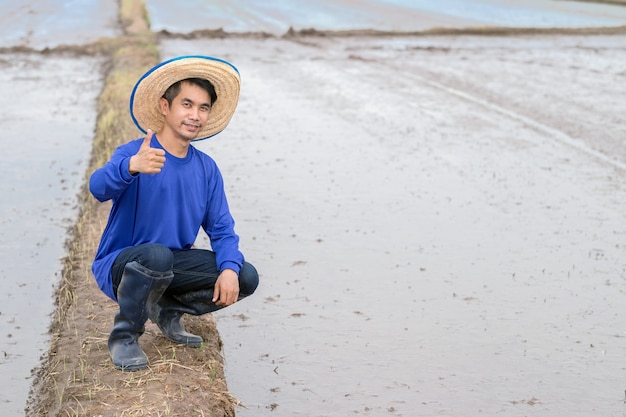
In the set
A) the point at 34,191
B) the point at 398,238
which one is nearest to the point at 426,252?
the point at 398,238

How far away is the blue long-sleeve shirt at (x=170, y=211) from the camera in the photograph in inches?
155

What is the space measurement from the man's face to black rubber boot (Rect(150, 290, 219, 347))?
23.8 inches

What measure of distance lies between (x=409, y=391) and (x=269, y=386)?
57cm

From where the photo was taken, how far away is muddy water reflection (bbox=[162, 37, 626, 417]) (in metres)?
4.47

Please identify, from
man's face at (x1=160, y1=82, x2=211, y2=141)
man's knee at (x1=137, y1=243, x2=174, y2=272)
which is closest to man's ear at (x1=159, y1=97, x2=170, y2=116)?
man's face at (x1=160, y1=82, x2=211, y2=141)

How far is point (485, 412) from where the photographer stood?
166 inches

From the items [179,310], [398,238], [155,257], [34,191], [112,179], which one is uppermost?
[112,179]

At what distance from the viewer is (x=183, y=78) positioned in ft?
13.1

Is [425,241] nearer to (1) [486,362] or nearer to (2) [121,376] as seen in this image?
(1) [486,362]

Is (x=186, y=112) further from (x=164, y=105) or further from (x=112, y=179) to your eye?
(x=112, y=179)

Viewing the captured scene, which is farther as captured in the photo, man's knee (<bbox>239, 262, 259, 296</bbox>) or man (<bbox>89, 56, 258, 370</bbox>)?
man's knee (<bbox>239, 262, 259, 296</bbox>)

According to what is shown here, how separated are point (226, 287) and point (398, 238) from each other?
8.52ft

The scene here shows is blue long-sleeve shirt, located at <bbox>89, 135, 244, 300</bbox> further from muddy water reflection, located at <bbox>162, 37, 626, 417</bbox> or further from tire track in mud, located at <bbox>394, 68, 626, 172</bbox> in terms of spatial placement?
tire track in mud, located at <bbox>394, 68, 626, 172</bbox>

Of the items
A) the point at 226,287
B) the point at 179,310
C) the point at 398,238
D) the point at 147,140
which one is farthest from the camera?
the point at 398,238
